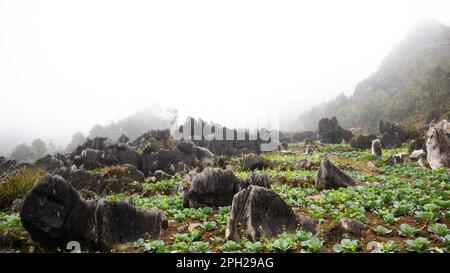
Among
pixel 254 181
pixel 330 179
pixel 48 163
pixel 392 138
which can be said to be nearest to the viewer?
pixel 254 181

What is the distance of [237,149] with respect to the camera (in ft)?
180

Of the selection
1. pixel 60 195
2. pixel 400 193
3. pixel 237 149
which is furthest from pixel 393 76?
pixel 60 195

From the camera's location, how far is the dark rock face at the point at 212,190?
15391 millimetres

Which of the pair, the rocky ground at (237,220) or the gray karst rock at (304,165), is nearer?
the rocky ground at (237,220)

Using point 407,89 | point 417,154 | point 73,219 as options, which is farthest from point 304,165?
point 407,89

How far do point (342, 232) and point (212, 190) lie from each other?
302 inches

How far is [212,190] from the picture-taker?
15.5m

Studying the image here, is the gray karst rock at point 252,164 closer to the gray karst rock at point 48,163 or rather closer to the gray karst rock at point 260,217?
the gray karst rock at point 260,217

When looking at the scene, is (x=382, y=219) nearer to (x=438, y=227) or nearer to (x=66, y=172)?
(x=438, y=227)

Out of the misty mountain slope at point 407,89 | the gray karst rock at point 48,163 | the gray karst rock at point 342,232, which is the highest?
the misty mountain slope at point 407,89

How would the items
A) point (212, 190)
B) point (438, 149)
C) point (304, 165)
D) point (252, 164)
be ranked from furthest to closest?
point (252, 164), point (304, 165), point (438, 149), point (212, 190)

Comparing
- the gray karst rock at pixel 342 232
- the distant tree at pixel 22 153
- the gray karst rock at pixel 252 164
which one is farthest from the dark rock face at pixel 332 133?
the distant tree at pixel 22 153

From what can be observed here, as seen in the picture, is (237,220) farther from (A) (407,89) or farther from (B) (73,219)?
(A) (407,89)

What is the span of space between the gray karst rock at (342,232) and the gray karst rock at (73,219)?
19.3 feet
